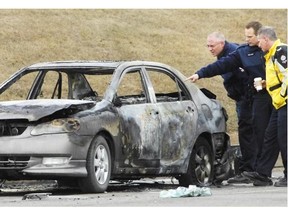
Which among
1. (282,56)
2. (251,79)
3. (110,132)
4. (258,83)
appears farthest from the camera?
(251,79)

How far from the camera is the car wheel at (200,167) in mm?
13258

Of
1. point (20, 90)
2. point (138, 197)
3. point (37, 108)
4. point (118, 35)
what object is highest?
point (118, 35)

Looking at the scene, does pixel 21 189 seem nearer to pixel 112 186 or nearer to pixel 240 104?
pixel 112 186

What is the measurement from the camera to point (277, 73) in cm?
1273

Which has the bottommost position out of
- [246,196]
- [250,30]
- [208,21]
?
[246,196]

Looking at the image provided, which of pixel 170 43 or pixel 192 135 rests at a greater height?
pixel 170 43

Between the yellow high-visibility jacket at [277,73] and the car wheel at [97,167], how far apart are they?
7.00 ft

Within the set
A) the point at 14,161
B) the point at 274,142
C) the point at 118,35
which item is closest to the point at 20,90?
the point at 118,35

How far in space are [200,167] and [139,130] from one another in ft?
4.46

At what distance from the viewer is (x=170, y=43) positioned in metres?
29.0

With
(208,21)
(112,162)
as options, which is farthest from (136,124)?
(208,21)

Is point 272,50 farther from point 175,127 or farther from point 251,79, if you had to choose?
point 175,127

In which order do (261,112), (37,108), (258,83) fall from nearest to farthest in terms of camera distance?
Answer: (37,108), (258,83), (261,112)

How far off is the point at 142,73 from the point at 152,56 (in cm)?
1474
